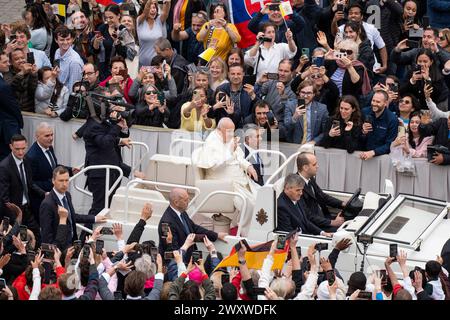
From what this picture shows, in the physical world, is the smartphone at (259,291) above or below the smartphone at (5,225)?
above

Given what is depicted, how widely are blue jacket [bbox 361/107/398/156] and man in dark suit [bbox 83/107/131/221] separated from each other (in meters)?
3.19

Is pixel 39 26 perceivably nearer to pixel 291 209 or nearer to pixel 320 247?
pixel 291 209

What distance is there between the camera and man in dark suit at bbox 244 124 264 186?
20562mm

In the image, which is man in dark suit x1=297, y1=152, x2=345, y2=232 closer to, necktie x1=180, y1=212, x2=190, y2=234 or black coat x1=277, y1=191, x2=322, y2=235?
black coat x1=277, y1=191, x2=322, y2=235

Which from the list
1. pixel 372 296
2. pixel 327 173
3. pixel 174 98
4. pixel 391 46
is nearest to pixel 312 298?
pixel 372 296

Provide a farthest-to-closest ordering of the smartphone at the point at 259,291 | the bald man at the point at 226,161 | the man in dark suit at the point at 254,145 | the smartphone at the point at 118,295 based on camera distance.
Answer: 1. the man in dark suit at the point at 254,145
2. the bald man at the point at 226,161
3. the smartphone at the point at 118,295
4. the smartphone at the point at 259,291

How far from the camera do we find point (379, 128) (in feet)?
69.8

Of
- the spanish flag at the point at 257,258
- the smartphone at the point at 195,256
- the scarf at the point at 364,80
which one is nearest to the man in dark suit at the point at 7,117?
the scarf at the point at 364,80

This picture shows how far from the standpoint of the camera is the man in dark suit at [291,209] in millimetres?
19000

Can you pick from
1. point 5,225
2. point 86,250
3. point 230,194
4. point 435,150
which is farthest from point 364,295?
point 435,150

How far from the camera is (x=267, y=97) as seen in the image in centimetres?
2222

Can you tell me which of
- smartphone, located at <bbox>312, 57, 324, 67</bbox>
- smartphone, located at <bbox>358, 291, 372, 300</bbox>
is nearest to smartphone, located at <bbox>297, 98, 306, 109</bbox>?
smartphone, located at <bbox>312, 57, 324, 67</bbox>

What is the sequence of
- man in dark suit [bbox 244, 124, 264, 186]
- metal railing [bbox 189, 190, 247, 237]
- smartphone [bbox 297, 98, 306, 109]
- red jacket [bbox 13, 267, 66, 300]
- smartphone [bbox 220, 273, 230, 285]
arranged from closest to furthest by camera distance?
smartphone [bbox 220, 273, 230, 285], red jacket [bbox 13, 267, 66, 300], metal railing [bbox 189, 190, 247, 237], man in dark suit [bbox 244, 124, 264, 186], smartphone [bbox 297, 98, 306, 109]

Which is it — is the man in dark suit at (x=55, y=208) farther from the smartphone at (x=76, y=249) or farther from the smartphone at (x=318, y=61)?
the smartphone at (x=318, y=61)
